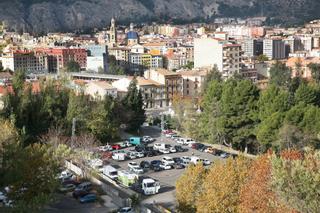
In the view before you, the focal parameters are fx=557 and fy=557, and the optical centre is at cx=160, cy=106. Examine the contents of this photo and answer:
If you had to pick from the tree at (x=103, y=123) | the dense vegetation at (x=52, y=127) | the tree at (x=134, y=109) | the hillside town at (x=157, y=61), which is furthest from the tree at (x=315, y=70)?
the tree at (x=103, y=123)

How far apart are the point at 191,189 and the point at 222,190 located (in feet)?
3.22

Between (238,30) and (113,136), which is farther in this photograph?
(238,30)

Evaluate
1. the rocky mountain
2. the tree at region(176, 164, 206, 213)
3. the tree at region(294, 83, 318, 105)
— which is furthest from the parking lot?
the rocky mountain

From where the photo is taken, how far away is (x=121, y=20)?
125 m

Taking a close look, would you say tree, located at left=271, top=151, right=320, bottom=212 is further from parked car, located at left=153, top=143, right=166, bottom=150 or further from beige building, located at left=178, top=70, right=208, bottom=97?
beige building, located at left=178, top=70, right=208, bottom=97

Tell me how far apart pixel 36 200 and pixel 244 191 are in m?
4.03

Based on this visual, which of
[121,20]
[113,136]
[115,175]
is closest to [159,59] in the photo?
[113,136]

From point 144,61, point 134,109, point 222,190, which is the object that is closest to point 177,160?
point 134,109

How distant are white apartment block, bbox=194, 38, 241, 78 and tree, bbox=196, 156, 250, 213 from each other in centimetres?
3292

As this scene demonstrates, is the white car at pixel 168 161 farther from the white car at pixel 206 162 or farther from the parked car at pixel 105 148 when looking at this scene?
the parked car at pixel 105 148

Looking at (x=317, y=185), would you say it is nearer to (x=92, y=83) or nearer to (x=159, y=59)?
(x=92, y=83)

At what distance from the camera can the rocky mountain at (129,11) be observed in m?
113

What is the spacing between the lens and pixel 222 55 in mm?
45094

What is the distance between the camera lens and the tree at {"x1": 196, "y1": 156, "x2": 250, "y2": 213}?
11.3m
